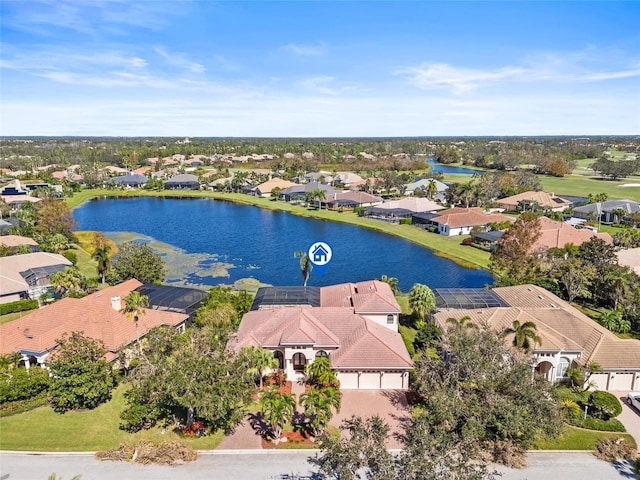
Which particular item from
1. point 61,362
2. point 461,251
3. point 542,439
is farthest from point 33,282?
point 461,251

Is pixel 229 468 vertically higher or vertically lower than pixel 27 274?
lower

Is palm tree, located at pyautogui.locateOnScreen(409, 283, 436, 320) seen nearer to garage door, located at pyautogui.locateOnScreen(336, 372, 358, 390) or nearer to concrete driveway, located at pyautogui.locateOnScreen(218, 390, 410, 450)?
concrete driveway, located at pyautogui.locateOnScreen(218, 390, 410, 450)

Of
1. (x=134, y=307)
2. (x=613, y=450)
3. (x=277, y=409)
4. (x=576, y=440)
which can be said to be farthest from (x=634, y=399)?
(x=134, y=307)

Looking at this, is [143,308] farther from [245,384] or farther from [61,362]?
[245,384]

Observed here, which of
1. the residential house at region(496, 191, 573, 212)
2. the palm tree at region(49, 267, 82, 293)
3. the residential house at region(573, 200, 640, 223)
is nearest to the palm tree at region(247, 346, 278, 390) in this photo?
the palm tree at region(49, 267, 82, 293)

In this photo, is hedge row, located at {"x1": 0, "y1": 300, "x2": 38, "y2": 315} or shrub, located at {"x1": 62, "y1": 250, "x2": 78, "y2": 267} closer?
hedge row, located at {"x1": 0, "y1": 300, "x2": 38, "y2": 315}

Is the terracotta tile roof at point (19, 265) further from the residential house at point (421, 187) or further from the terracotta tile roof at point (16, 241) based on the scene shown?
the residential house at point (421, 187)

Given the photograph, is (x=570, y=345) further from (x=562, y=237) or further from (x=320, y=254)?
(x=562, y=237)
